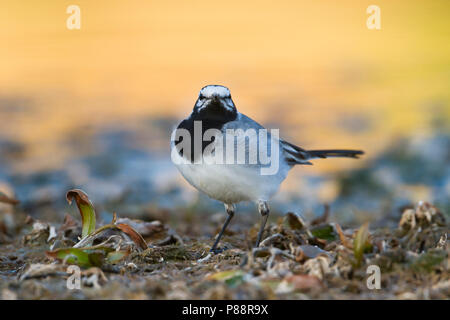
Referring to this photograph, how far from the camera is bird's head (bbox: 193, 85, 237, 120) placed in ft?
17.6

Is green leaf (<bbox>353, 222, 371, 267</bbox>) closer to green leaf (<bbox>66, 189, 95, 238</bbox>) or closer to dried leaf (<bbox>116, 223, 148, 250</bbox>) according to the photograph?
dried leaf (<bbox>116, 223, 148, 250</bbox>)

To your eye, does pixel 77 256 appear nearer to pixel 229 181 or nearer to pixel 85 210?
pixel 85 210

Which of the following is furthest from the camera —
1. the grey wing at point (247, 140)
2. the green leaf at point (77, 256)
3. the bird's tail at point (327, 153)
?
the bird's tail at point (327, 153)

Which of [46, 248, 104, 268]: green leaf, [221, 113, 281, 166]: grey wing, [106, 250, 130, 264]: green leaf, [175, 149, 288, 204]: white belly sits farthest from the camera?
[221, 113, 281, 166]: grey wing

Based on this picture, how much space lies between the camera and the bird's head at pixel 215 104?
5.38 meters

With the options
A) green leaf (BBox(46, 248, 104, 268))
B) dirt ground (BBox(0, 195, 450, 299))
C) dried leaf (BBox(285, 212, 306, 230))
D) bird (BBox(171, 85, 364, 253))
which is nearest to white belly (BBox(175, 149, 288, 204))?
bird (BBox(171, 85, 364, 253))

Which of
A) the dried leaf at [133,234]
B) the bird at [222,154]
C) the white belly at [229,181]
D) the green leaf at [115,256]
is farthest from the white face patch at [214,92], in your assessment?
the green leaf at [115,256]

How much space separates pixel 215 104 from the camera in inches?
212

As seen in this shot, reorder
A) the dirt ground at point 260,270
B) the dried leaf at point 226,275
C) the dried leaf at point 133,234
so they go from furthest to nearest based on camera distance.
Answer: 1. the dried leaf at point 133,234
2. the dried leaf at point 226,275
3. the dirt ground at point 260,270

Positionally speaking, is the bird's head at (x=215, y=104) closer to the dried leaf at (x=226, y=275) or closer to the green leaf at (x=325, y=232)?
the green leaf at (x=325, y=232)

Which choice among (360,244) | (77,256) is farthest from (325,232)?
(77,256)

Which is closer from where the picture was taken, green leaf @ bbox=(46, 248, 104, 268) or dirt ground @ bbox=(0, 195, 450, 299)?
dirt ground @ bbox=(0, 195, 450, 299)

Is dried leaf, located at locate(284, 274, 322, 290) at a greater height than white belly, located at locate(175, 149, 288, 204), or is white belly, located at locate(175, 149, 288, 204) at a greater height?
white belly, located at locate(175, 149, 288, 204)
